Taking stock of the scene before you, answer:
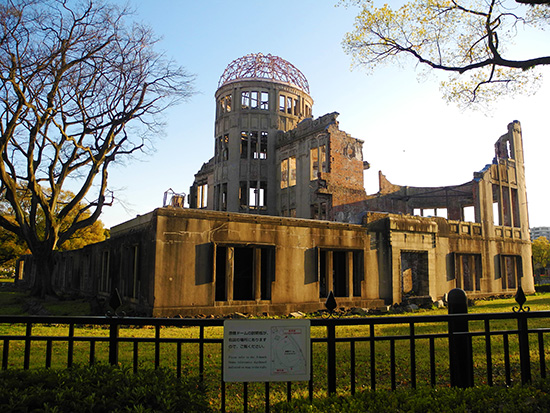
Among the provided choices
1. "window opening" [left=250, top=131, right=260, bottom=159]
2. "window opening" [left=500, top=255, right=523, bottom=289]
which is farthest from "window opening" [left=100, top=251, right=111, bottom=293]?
"window opening" [left=500, top=255, right=523, bottom=289]

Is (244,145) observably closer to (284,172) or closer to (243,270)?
(284,172)

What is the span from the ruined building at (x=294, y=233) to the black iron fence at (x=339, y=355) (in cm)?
343

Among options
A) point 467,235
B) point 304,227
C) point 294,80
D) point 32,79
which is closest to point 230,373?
point 304,227

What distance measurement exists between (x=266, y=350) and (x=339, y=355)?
5212 millimetres

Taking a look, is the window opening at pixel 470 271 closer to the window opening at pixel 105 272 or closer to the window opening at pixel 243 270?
the window opening at pixel 243 270

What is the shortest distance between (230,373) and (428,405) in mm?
1793

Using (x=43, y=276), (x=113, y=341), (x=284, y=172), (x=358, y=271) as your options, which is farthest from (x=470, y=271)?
(x=113, y=341)

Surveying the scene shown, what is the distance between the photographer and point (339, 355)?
8555mm

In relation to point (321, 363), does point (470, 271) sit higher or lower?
higher

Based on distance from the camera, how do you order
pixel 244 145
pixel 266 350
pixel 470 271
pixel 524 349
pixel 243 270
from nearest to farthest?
pixel 266 350 < pixel 524 349 < pixel 243 270 < pixel 470 271 < pixel 244 145

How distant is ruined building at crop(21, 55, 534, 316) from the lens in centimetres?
1478

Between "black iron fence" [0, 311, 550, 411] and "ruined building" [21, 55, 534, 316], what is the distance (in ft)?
11.2

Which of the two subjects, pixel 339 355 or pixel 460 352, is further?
pixel 339 355

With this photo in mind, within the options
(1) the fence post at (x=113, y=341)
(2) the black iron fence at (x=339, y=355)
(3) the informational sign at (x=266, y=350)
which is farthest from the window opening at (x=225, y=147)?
(3) the informational sign at (x=266, y=350)
